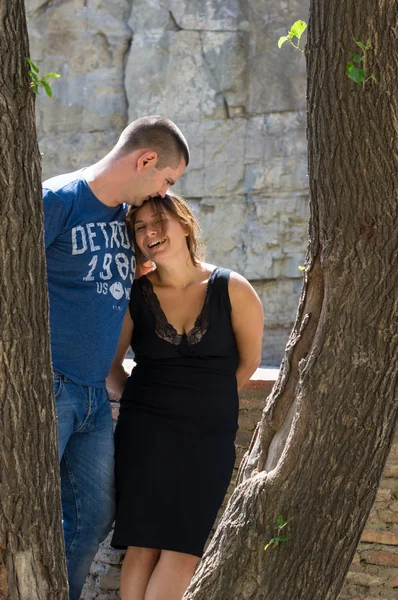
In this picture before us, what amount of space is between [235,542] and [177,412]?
0.83 meters

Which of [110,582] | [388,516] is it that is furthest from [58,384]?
[388,516]

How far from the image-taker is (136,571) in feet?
9.21

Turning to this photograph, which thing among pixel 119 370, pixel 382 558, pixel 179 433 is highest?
pixel 119 370

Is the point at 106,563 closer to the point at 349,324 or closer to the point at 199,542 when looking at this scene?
the point at 199,542

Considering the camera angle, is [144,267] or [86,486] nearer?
[86,486]

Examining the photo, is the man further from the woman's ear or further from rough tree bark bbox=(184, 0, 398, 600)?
rough tree bark bbox=(184, 0, 398, 600)

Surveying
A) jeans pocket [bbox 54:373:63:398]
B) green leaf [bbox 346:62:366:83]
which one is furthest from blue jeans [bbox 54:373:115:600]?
green leaf [bbox 346:62:366:83]

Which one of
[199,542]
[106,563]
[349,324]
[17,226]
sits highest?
[17,226]

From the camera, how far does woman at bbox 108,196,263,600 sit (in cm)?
279

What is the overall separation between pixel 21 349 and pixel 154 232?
3.54 feet

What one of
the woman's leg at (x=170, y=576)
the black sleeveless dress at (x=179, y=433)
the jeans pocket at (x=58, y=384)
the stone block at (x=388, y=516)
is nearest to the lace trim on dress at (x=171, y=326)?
the black sleeveless dress at (x=179, y=433)

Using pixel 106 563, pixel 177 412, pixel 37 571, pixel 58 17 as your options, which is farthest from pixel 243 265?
pixel 37 571

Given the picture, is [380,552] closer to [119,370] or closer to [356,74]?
[119,370]

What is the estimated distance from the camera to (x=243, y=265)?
13.5 metres
